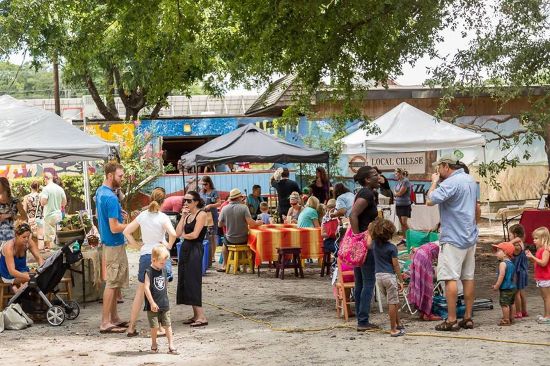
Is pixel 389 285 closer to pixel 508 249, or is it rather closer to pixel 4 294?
pixel 508 249

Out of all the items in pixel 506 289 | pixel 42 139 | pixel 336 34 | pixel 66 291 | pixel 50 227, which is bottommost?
pixel 66 291

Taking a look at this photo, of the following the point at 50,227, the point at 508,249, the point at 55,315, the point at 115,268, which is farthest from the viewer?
the point at 50,227

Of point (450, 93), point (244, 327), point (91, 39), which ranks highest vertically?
point (91, 39)

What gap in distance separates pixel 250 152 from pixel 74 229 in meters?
Answer: 5.60

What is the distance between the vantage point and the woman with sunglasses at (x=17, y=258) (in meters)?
11.1

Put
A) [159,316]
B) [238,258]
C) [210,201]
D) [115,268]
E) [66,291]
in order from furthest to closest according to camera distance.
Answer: [210,201]
[238,258]
[66,291]
[115,268]
[159,316]

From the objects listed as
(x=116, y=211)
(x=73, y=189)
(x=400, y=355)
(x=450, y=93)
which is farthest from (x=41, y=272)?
(x=73, y=189)

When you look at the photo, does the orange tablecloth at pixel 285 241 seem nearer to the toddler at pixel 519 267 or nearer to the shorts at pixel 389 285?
the toddler at pixel 519 267

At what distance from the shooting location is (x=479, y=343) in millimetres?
8727

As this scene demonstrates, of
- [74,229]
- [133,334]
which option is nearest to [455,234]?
[133,334]

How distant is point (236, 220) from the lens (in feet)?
50.5

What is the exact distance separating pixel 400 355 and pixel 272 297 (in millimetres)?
4628

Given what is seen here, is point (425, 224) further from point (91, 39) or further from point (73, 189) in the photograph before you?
point (73, 189)

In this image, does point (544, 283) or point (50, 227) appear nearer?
point (544, 283)
